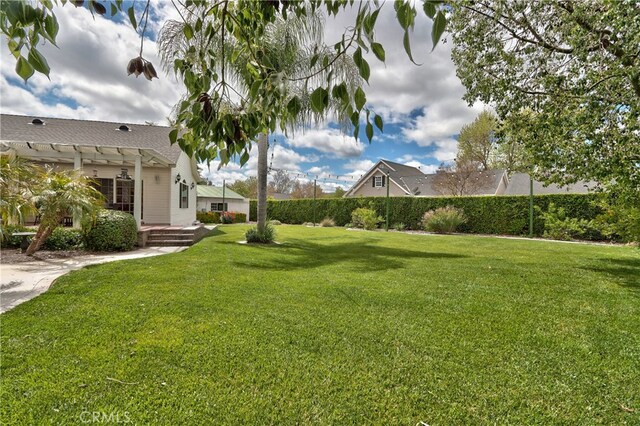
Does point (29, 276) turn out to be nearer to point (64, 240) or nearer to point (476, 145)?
point (64, 240)

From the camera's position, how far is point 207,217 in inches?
961

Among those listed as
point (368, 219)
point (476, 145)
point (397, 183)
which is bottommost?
point (368, 219)

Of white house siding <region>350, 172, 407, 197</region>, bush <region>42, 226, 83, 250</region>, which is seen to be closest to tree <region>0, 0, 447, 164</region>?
bush <region>42, 226, 83, 250</region>

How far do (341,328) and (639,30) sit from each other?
533 cm

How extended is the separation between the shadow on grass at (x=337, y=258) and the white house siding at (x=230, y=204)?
22515mm

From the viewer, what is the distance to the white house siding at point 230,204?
31.2 meters

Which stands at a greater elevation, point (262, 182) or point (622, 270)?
point (262, 182)

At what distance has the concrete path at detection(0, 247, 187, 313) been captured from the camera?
4020 mm

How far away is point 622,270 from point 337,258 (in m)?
5.90

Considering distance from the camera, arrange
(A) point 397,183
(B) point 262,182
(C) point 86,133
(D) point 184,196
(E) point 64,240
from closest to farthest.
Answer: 1. (E) point 64,240
2. (B) point 262,182
3. (C) point 86,133
4. (D) point 184,196
5. (A) point 397,183

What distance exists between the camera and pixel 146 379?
2.18 m

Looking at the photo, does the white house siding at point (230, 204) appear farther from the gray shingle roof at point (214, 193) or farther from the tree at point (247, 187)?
the tree at point (247, 187)

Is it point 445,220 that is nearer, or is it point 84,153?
point 84,153

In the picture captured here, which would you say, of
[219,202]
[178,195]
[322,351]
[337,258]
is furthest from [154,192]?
[219,202]
